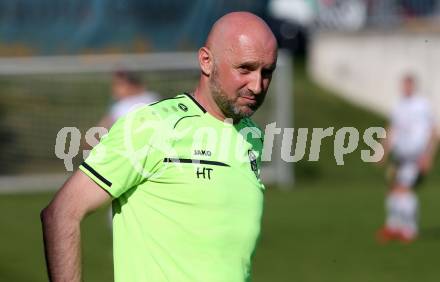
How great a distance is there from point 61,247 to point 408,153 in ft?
39.5

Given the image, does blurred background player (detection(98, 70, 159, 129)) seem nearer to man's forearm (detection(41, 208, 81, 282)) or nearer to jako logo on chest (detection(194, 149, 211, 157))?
jako logo on chest (detection(194, 149, 211, 157))

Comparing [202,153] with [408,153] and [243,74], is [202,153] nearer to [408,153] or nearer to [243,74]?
[243,74]

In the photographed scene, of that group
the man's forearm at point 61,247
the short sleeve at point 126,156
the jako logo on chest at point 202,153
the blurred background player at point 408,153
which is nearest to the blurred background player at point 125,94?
the blurred background player at point 408,153

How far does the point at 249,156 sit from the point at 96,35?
2480 cm

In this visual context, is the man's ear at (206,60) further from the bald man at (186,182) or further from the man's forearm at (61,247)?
the man's forearm at (61,247)

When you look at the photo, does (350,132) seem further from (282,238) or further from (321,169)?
(282,238)

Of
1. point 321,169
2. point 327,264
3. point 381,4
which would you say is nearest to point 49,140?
point 321,169

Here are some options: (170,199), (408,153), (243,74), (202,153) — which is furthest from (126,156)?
(408,153)

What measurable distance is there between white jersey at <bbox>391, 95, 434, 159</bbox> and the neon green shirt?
11344 mm

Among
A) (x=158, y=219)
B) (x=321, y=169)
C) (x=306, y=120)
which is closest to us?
(x=158, y=219)

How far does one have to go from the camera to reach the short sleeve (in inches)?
158

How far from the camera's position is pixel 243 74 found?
4227mm

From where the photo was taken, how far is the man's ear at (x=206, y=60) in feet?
14.2

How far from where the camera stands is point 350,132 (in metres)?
24.9
